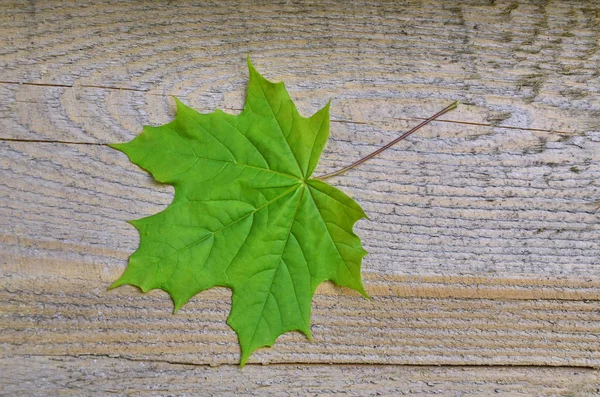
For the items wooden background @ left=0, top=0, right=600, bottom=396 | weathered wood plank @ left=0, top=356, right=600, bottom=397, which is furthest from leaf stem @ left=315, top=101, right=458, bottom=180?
weathered wood plank @ left=0, top=356, right=600, bottom=397

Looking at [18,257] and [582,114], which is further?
[582,114]

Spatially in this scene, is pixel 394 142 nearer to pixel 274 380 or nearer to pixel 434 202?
pixel 434 202

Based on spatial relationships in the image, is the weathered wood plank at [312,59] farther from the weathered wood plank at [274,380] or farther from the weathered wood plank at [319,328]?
the weathered wood plank at [274,380]

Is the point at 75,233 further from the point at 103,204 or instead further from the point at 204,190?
the point at 204,190

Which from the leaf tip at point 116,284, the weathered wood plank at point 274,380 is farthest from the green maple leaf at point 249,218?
the weathered wood plank at point 274,380

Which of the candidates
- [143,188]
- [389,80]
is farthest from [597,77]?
[143,188]

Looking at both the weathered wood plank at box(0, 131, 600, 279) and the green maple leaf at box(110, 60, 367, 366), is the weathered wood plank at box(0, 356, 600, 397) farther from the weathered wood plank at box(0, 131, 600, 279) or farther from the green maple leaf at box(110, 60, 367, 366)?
the weathered wood plank at box(0, 131, 600, 279)

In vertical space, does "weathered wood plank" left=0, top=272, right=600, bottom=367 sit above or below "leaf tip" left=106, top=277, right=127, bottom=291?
below
